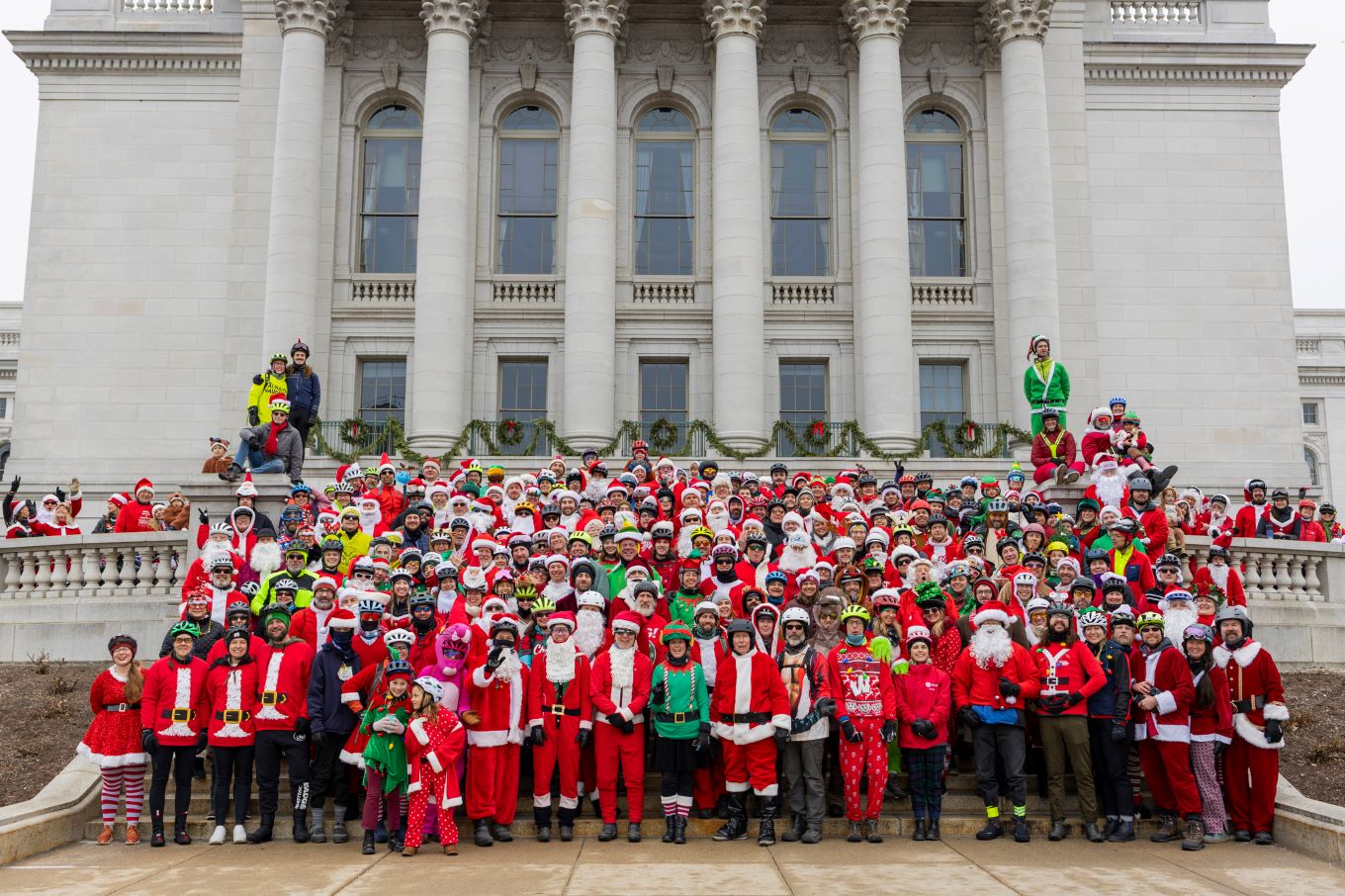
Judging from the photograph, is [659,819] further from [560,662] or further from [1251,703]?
[1251,703]

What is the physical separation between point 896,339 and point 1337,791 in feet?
58.0

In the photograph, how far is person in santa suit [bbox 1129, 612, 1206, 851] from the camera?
36.9ft

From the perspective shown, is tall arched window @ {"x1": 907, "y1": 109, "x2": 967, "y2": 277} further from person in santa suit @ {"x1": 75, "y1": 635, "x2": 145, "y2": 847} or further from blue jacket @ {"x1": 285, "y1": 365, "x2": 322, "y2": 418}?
person in santa suit @ {"x1": 75, "y1": 635, "x2": 145, "y2": 847}

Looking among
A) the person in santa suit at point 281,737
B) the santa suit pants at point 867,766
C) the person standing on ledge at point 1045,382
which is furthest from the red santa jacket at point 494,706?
the person standing on ledge at point 1045,382

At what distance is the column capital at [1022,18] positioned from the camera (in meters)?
30.2

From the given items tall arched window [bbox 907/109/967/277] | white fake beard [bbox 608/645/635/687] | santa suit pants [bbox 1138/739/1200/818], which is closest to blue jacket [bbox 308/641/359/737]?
white fake beard [bbox 608/645/635/687]

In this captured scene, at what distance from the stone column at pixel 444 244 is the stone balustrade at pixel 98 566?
34.9ft

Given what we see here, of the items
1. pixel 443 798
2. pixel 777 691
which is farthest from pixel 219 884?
pixel 777 691

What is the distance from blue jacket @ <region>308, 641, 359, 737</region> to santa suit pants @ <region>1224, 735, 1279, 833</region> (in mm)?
8579

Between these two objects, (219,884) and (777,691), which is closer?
(219,884)

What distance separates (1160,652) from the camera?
11.5 metres

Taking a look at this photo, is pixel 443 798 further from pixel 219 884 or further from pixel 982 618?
pixel 982 618

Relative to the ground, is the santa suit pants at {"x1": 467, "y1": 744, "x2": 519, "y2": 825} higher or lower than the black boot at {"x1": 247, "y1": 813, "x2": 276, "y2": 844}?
higher

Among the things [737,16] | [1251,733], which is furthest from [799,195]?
[1251,733]
